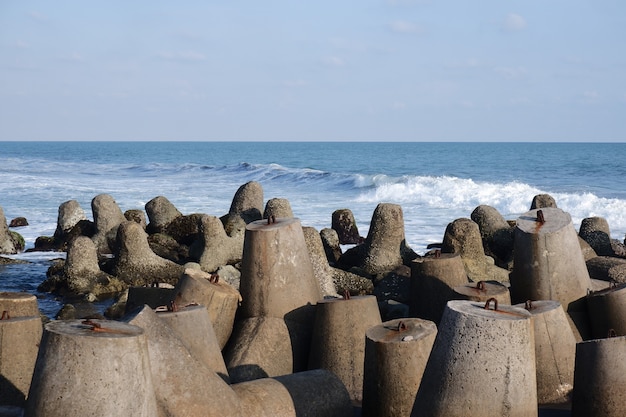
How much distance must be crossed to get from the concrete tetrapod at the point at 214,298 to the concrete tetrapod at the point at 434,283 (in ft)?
7.01

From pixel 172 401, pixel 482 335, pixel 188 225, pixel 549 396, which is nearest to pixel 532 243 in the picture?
pixel 549 396

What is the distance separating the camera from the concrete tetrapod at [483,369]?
17.5ft

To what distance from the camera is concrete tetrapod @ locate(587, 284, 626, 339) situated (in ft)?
25.5

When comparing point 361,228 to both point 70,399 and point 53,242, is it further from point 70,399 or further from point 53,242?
point 70,399

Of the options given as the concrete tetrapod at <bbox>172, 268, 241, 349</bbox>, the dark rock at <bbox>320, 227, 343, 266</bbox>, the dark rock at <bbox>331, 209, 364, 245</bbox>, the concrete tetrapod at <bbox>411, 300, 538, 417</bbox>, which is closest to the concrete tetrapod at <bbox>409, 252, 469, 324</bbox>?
the concrete tetrapod at <bbox>172, 268, 241, 349</bbox>

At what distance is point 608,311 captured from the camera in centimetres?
786

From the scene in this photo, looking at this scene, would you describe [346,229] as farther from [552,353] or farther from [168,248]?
[552,353]

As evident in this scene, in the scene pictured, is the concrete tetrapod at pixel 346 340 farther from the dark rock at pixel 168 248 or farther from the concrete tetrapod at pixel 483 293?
the dark rock at pixel 168 248

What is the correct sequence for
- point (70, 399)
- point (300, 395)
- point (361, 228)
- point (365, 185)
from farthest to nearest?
point (365, 185), point (361, 228), point (300, 395), point (70, 399)

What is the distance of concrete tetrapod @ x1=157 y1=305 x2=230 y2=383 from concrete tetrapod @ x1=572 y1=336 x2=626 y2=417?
2.63 m

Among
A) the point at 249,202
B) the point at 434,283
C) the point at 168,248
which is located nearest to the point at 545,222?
the point at 434,283

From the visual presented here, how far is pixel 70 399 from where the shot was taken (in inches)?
183

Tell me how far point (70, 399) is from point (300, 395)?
Result: 198 cm

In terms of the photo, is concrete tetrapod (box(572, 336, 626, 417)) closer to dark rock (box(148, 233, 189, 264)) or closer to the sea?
the sea
